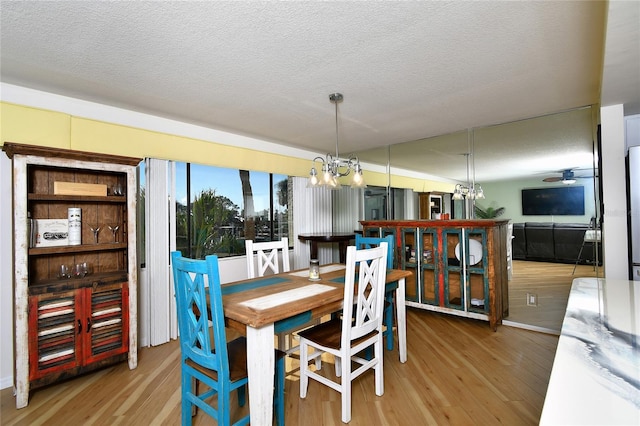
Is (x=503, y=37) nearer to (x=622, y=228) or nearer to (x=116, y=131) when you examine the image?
(x=622, y=228)

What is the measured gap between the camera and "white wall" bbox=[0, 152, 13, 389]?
2391 millimetres

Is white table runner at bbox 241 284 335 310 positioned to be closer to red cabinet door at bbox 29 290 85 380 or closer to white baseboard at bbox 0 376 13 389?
red cabinet door at bbox 29 290 85 380

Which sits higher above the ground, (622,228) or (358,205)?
(358,205)

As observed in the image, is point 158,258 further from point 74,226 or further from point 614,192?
point 614,192

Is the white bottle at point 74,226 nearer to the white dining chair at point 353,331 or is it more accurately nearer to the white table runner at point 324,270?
the white table runner at point 324,270

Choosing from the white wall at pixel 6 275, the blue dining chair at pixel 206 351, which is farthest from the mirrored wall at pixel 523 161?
the white wall at pixel 6 275

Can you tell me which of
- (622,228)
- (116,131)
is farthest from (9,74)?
(622,228)

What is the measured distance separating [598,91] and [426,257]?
2350 millimetres

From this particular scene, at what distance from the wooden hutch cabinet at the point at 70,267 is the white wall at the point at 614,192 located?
4.23 metres

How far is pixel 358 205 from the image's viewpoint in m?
5.27

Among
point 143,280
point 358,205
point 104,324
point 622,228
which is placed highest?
point 358,205

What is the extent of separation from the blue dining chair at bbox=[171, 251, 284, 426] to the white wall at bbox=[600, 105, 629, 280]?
3.05m

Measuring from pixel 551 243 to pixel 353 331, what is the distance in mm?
2980

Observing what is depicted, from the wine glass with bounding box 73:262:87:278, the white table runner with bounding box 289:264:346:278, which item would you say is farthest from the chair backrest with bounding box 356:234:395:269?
the wine glass with bounding box 73:262:87:278
